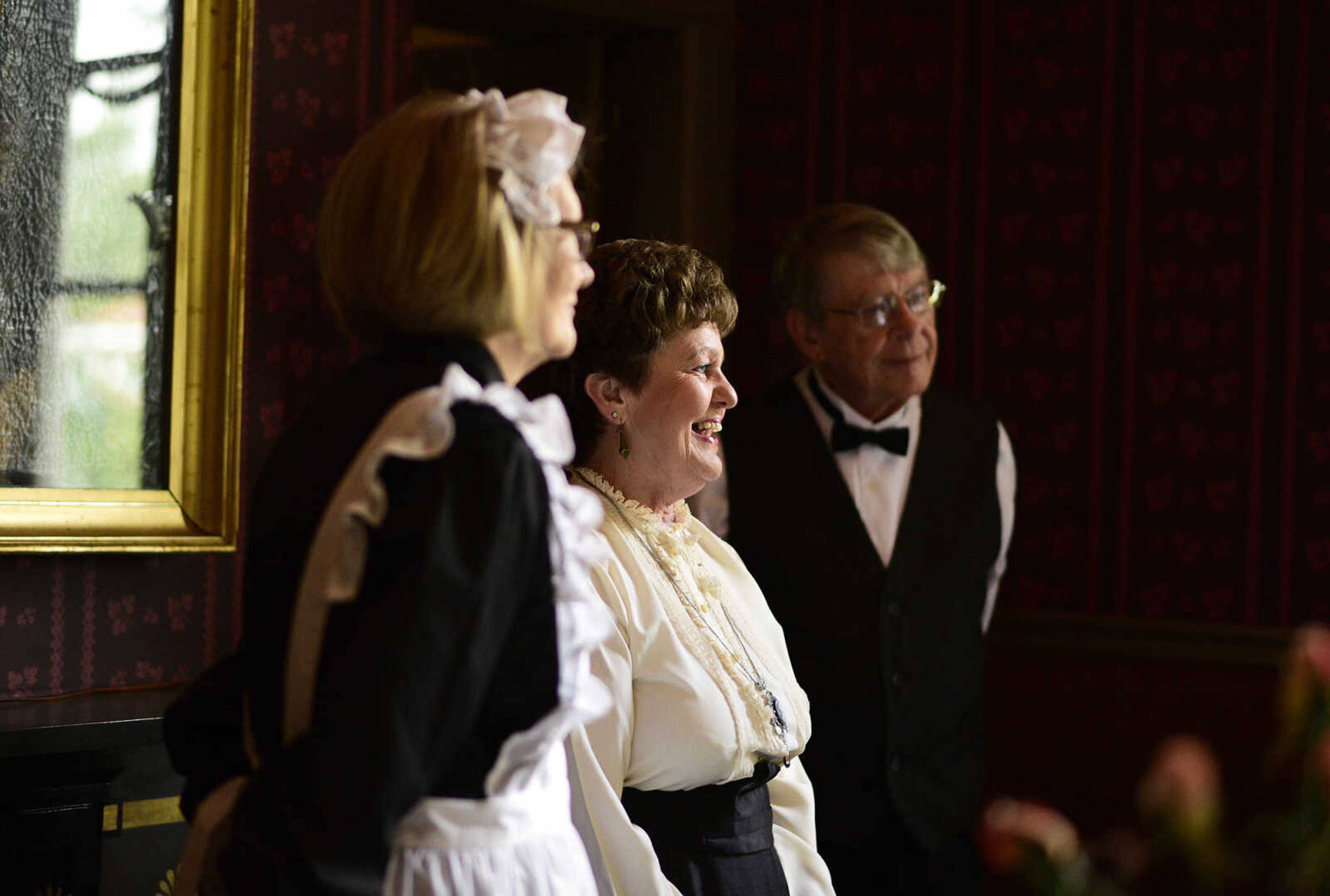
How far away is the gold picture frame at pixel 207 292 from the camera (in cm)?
291

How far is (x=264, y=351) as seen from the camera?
3143 mm

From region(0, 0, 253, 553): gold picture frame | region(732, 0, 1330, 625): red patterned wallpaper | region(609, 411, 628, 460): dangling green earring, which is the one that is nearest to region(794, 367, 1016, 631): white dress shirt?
region(732, 0, 1330, 625): red patterned wallpaper

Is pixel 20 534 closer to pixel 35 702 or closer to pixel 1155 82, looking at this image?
pixel 35 702

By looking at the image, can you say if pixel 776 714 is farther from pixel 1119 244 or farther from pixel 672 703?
pixel 1119 244

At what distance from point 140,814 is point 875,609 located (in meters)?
1.44

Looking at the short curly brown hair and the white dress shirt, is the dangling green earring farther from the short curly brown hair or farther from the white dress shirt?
the white dress shirt

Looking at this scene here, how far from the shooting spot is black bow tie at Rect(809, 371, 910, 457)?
304cm

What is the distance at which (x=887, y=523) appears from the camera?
119 inches

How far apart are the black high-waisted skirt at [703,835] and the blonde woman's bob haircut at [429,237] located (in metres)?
0.82

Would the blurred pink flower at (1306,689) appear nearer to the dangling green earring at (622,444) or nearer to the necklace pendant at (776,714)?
the necklace pendant at (776,714)

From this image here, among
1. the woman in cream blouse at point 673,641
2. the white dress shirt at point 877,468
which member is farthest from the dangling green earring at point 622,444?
the white dress shirt at point 877,468

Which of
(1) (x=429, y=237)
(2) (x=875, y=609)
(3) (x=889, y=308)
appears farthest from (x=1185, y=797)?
(3) (x=889, y=308)

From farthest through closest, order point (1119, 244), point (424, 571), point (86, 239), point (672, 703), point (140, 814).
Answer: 1. point (1119, 244)
2. point (86, 239)
3. point (140, 814)
4. point (672, 703)
5. point (424, 571)

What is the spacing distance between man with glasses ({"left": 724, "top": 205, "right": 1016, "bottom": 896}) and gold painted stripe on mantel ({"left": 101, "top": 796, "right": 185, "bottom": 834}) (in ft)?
3.93
